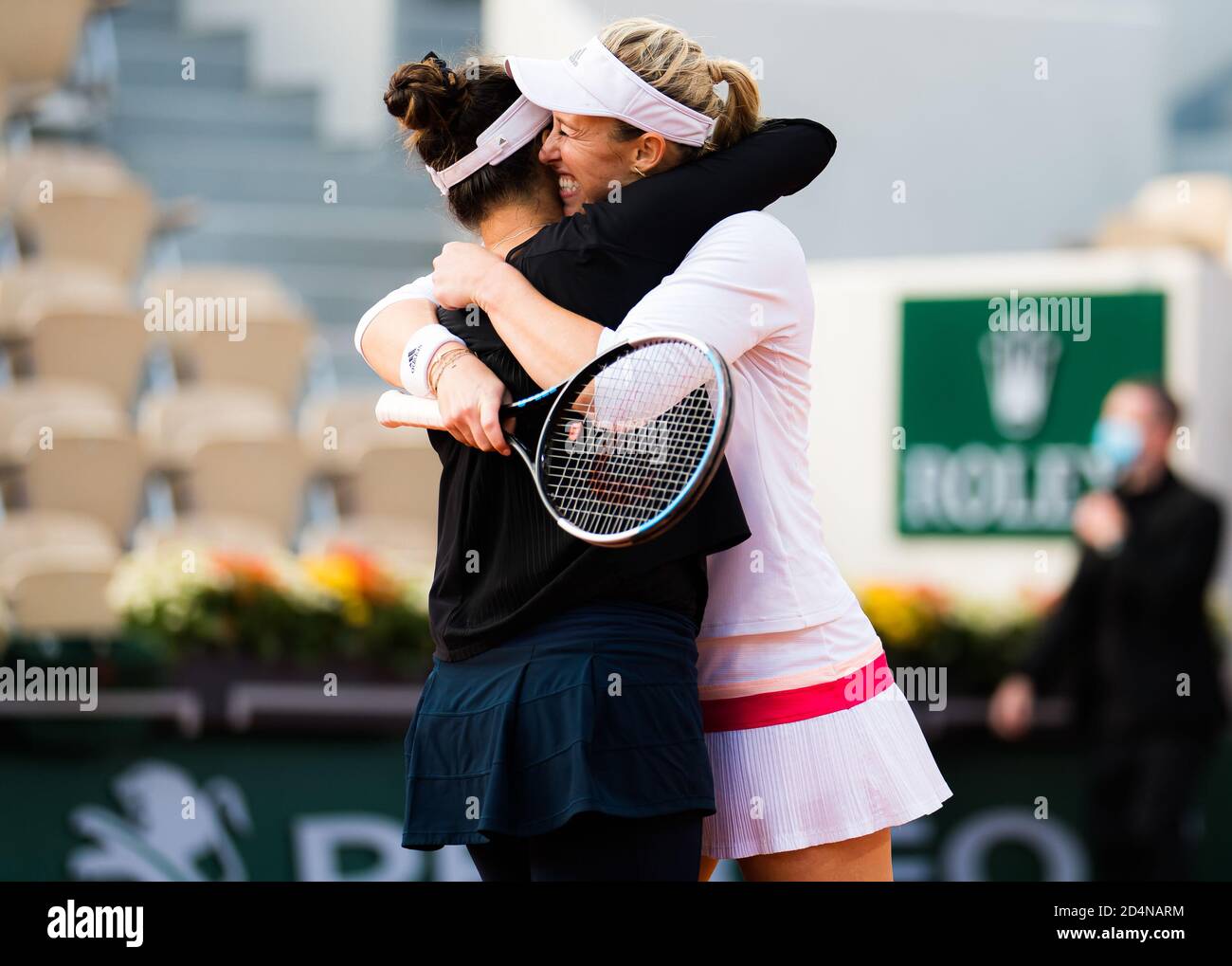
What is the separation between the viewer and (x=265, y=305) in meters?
6.32

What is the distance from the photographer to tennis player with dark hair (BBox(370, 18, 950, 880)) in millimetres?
1646

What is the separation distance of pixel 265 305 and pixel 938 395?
251 cm

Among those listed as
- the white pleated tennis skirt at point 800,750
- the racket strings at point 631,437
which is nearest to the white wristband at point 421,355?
the racket strings at point 631,437

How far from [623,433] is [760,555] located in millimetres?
204

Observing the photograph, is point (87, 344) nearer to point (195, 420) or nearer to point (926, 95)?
point (195, 420)

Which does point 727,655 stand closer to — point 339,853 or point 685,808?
point 685,808

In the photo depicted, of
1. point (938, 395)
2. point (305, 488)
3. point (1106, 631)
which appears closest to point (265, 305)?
point (305, 488)

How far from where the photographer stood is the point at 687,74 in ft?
5.60

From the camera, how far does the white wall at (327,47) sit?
7.32 meters

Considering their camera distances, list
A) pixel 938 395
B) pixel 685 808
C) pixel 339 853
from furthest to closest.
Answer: pixel 938 395 < pixel 339 853 < pixel 685 808

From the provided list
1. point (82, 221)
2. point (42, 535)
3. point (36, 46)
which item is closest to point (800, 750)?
point (42, 535)

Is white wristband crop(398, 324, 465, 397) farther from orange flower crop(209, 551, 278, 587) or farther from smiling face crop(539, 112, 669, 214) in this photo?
orange flower crop(209, 551, 278, 587)

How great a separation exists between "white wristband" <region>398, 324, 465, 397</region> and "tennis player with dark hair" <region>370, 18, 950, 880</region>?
0.04 m

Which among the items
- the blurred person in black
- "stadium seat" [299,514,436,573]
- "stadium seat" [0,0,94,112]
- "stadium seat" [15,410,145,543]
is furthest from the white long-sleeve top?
"stadium seat" [0,0,94,112]
